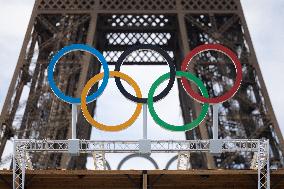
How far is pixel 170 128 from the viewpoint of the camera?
147 ft

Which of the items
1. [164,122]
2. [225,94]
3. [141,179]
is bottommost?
[141,179]

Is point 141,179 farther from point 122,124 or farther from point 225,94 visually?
point 225,94

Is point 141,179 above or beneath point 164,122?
beneath

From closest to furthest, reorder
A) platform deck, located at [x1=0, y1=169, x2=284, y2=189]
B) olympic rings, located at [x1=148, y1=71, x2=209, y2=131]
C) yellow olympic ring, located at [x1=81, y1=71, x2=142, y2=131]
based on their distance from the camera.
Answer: platform deck, located at [x1=0, y1=169, x2=284, y2=189]
olympic rings, located at [x1=148, y1=71, x2=209, y2=131]
yellow olympic ring, located at [x1=81, y1=71, x2=142, y2=131]

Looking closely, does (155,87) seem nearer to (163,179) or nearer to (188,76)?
(188,76)

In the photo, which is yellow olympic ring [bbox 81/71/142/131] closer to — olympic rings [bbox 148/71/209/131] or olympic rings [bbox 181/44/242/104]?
olympic rings [bbox 148/71/209/131]

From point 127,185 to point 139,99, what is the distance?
4.18 meters

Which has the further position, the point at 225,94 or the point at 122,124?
the point at 225,94

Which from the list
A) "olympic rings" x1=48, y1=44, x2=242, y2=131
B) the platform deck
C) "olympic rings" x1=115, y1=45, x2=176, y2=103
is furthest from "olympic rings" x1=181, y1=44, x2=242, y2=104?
the platform deck

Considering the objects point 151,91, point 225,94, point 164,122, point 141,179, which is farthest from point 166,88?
point 141,179

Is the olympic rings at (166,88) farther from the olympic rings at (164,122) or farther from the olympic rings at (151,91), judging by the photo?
the olympic rings at (164,122)

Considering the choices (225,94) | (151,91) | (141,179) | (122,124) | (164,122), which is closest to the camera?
(141,179)

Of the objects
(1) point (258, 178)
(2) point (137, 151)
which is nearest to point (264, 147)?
(1) point (258, 178)

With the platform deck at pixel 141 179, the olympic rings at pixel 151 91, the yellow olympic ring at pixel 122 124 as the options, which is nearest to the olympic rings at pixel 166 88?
the olympic rings at pixel 151 91
